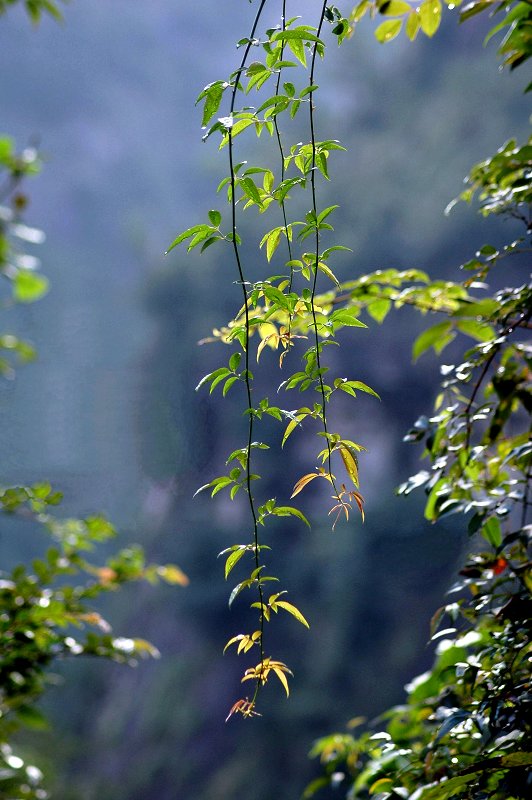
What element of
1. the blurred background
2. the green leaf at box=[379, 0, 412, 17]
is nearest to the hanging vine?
the green leaf at box=[379, 0, 412, 17]

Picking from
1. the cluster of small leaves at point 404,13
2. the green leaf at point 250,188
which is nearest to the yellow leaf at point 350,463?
the green leaf at point 250,188

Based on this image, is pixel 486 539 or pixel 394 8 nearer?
pixel 394 8

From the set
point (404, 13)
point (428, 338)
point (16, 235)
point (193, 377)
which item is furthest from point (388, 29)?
point (193, 377)

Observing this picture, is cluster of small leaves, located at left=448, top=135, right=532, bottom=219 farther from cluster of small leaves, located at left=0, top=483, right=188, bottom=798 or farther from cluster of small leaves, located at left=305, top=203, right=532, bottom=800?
cluster of small leaves, located at left=0, top=483, right=188, bottom=798

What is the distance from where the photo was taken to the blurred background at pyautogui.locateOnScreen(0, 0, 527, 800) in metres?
2.97

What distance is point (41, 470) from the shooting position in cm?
315

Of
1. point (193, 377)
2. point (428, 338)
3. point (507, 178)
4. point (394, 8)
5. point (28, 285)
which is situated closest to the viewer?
point (28, 285)

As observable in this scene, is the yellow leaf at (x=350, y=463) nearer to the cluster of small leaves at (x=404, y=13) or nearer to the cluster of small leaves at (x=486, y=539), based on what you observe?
the cluster of small leaves at (x=486, y=539)

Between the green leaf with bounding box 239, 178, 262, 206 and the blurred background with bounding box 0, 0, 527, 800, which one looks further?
the blurred background with bounding box 0, 0, 527, 800

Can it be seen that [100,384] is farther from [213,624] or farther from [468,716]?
[468,716]

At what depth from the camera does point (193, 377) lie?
323cm

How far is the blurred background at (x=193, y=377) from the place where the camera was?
2.97 m

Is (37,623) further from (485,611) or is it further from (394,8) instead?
(394,8)

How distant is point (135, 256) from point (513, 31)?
3026mm
